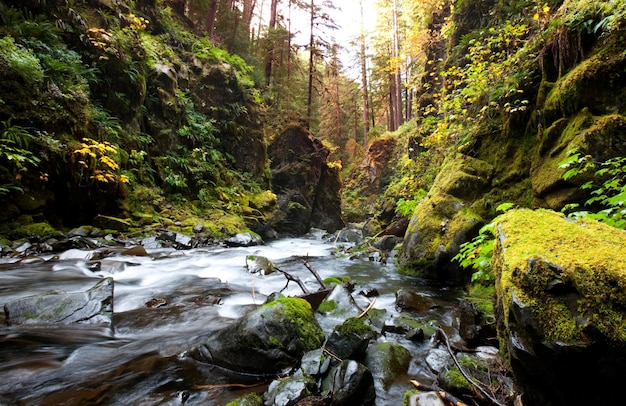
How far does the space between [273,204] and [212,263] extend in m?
8.11

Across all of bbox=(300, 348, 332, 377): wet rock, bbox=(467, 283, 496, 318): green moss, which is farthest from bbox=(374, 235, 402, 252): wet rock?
bbox=(300, 348, 332, 377): wet rock

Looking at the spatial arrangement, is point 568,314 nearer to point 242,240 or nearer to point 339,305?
point 339,305

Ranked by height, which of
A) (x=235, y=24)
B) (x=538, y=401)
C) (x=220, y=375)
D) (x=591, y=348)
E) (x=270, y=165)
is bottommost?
(x=220, y=375)

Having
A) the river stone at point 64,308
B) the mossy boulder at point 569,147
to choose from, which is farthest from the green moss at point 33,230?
the mossy boulder at point 569,147

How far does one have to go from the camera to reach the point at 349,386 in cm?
238

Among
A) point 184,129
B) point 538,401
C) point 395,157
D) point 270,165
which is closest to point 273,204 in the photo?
point 270,165

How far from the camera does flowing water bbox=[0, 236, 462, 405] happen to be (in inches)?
102

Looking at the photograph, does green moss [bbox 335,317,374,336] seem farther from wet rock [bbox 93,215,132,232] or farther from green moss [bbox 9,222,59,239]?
wet rock [bbox 93,215,132,232]

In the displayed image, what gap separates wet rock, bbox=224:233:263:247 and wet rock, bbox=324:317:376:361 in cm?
795

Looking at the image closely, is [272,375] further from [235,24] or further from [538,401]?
[235,24]

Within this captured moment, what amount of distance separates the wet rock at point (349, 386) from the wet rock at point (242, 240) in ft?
27.5

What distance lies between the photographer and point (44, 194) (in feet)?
23.1

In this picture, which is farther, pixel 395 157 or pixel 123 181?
pixel 395 157

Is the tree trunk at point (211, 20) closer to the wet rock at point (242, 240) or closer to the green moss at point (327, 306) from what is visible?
the wet rock at point (242, 240)
